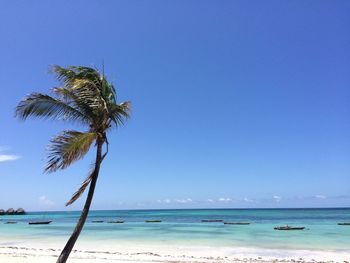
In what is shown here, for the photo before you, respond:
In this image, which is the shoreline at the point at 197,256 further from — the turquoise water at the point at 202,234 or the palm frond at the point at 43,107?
the palm frond at the point at 43,107

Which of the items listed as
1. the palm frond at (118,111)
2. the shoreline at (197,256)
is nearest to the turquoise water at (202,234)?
the shoreline at (197,256)

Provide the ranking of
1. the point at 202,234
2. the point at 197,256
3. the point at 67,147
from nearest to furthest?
the point at 67,147
the point at 197,256
the point at 202,234

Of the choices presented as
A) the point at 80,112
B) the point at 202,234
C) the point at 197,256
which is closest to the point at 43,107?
the point at 80,112

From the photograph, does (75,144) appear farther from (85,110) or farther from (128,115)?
(128,115)

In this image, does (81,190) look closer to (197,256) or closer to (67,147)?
(67,147)

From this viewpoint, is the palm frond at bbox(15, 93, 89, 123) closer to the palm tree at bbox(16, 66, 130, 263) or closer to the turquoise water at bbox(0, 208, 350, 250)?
the palm tree at bbox(16, 66, 130, 263)

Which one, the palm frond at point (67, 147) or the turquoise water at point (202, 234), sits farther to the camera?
the turquoise water at point (202, 234)

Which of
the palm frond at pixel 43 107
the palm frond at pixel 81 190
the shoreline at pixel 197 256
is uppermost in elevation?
the palm frond at pixel 43 107

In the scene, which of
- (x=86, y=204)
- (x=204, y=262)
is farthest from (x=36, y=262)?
(x=86, y=204)

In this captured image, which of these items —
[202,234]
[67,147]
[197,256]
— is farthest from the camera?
[202,234]

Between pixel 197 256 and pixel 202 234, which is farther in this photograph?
pixel 202 234

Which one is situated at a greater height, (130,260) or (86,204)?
(86,204)

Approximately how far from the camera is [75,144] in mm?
6781

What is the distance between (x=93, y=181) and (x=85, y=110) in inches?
57.2
